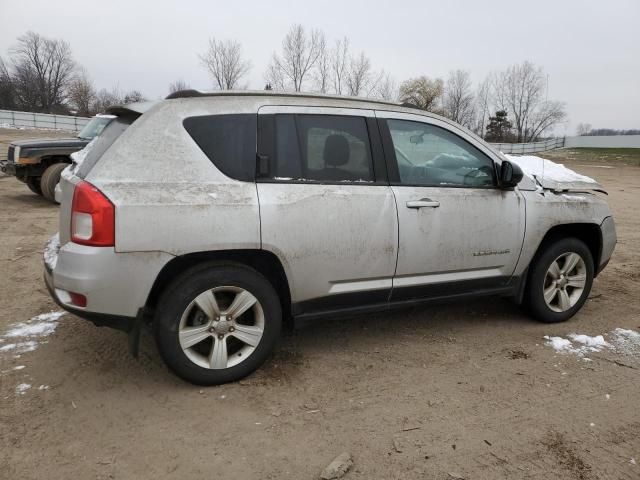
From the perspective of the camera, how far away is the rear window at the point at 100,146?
9.95 feet

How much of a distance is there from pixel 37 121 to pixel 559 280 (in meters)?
45.1

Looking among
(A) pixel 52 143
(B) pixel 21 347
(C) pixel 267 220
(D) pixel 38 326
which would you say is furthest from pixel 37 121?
(C) pixel 267 220

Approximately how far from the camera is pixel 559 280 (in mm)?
4289

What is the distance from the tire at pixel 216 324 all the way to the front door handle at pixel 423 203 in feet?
3.76

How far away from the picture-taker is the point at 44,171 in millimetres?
10180

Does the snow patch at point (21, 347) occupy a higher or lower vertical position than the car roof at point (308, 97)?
lower

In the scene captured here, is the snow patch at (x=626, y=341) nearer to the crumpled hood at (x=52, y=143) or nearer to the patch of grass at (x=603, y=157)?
the crumpled hood at (x=52, y=143)

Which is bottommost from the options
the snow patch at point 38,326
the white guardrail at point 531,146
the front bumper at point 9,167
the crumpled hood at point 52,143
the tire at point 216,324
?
the snow patch at point 38,326

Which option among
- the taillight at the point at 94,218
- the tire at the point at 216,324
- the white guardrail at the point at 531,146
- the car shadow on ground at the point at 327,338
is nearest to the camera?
the taillight at the point at 94,218

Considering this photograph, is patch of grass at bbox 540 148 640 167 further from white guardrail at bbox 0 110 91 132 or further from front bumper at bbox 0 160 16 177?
white guardrail at bbox 0 110 91 132

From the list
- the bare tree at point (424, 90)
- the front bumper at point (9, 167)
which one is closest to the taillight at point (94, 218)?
the front bumper at point (9, 167)

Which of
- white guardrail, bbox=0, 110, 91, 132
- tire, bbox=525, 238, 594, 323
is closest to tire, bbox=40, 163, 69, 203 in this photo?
tire, bbox=525, 238, 594, 323

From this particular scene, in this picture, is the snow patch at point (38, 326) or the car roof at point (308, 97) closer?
the car roof at point (308, 97)

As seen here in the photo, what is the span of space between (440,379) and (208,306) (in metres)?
1.62
